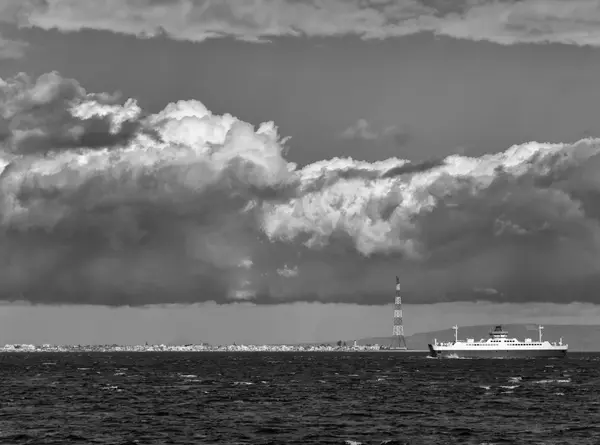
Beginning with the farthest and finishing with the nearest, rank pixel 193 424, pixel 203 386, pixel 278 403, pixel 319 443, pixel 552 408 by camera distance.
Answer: pixel 203 386, pixel 278 403, pixel 552 408, pixel 193 424, pixel 319 443

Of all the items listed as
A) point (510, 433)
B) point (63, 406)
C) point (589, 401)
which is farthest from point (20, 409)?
point (589, 401)

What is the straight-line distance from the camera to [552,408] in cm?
13912

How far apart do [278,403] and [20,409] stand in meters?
36.4

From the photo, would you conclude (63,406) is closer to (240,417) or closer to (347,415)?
(240,417)

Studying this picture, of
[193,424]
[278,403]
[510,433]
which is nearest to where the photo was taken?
[510,433]

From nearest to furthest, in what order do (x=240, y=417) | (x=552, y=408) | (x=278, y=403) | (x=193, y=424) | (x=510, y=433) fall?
(x=510, y=433), (x=193, y=424), (x=240, y=417), (x=552, y=408), (x=278, y=403)

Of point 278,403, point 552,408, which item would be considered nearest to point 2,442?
point 278,403

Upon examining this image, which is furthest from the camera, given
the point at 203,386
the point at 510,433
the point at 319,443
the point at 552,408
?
the point at 203,386

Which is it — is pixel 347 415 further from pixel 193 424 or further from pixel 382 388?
pixel 382 388

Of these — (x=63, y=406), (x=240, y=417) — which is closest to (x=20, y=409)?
(x=63, y=406)

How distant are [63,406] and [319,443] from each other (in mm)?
57653

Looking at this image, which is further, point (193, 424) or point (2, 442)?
point (193, 424)

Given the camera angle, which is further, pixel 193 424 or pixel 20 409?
pixel 20 409

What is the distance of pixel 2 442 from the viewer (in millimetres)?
100312
